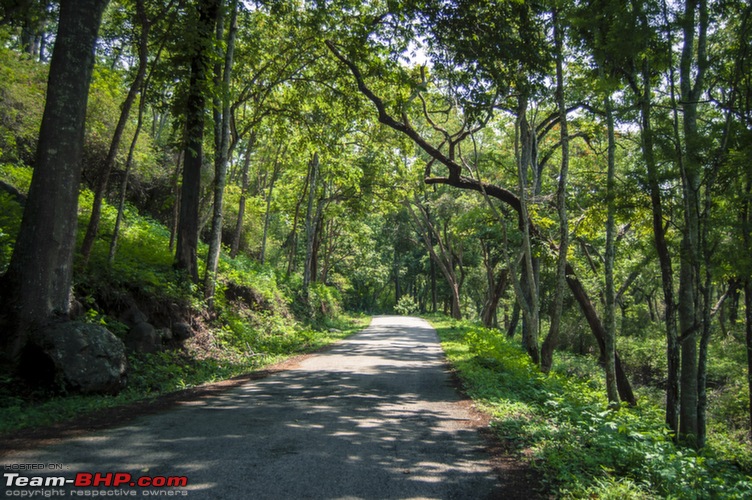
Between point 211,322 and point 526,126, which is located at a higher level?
point 526,126

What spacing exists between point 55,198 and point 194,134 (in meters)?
5.01

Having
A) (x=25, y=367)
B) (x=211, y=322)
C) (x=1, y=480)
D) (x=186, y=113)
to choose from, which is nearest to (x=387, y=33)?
(x=186, y=113)

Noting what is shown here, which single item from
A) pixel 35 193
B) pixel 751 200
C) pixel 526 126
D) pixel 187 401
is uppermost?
pixel 526 126

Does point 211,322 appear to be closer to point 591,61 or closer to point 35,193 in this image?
point 35,193

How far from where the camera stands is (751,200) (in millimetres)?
8336

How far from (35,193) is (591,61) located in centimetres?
1054

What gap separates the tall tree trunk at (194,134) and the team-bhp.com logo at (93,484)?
807cm

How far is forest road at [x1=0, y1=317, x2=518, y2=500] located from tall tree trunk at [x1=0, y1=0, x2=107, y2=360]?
7.55ft

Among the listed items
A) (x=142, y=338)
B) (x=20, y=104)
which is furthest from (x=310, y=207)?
(x=142, y=338)

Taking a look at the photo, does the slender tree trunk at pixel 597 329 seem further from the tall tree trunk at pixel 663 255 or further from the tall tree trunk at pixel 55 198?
the tall tree trunk at pixel 55 198

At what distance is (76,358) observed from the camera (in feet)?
19.6

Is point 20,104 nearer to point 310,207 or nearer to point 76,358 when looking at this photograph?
point 76,358

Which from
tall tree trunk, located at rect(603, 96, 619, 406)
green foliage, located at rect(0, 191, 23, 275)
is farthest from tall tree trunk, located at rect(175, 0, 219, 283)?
tall tree trunk, located at rect(603, 96, 619, 406)

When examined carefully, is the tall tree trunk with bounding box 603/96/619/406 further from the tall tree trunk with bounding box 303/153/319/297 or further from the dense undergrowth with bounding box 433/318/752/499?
the tall tree trunk with bounding box 303/153/319/297
